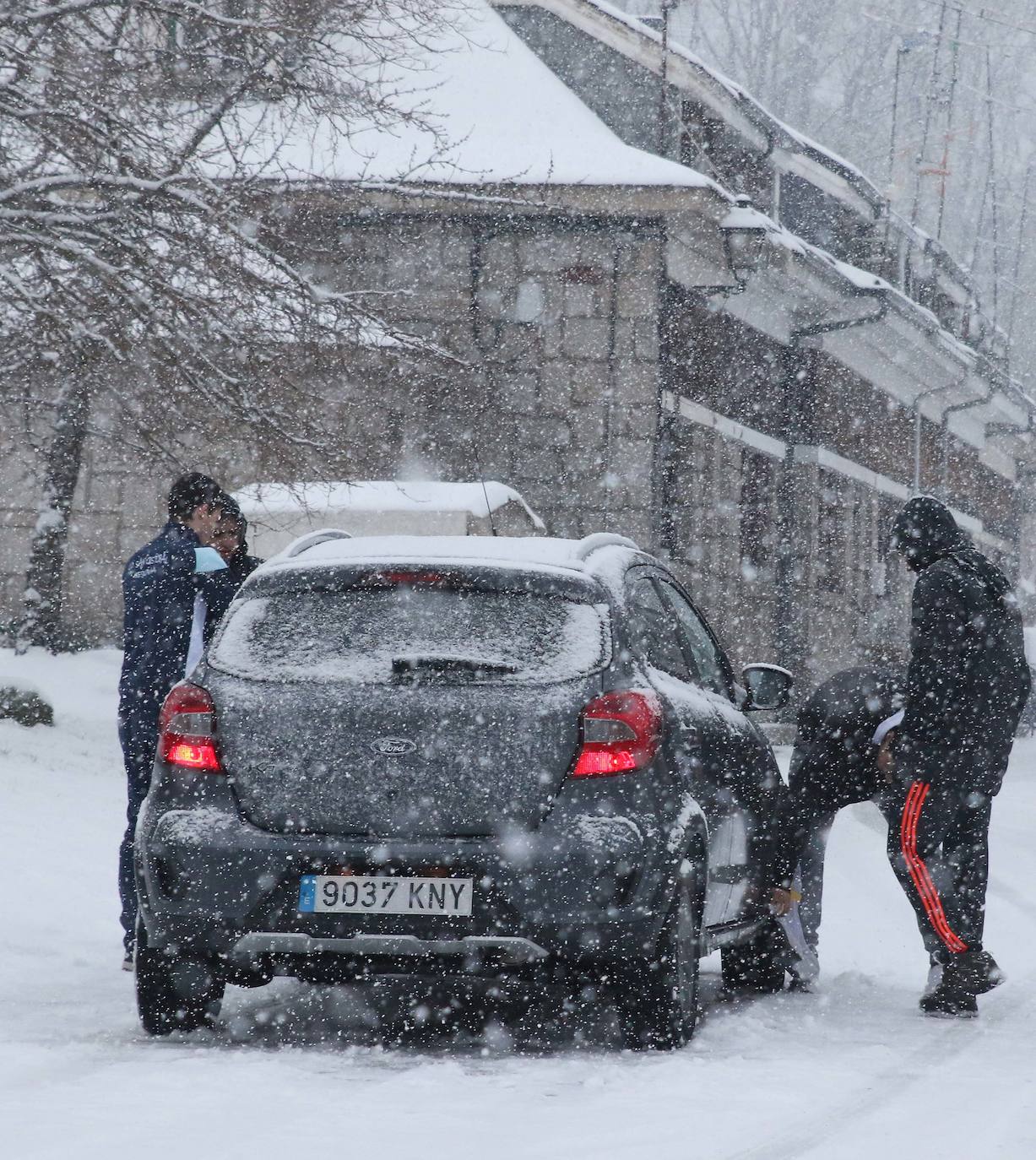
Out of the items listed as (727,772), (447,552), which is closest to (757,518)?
(727,772)

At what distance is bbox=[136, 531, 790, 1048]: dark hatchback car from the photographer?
18.9 feet

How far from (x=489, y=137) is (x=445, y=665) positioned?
46.9 feet

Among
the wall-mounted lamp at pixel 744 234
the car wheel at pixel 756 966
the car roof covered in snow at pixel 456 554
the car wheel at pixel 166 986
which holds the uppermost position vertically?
the wall-mounted lamp at pixel 744 234

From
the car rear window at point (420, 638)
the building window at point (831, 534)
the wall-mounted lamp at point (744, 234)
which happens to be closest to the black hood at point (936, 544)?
the car rear window at point (420, 638)

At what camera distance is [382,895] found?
227 inches

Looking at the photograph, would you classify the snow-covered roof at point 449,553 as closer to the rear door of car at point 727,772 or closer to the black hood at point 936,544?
the rear door of car at point 727,772

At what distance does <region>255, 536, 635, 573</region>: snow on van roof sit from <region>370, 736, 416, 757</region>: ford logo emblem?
56 cm

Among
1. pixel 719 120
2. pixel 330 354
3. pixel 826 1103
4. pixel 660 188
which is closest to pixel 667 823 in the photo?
pixel 826 1103

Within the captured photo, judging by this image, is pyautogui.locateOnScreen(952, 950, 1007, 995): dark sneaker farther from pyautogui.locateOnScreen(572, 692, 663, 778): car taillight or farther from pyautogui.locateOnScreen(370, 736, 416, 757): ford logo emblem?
pyautogui.locateOnScreen(370, 736, 416, 757): ford logo emblem

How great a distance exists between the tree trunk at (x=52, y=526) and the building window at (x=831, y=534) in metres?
9.74

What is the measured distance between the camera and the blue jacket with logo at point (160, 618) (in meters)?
7.54

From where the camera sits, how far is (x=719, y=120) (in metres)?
22.3

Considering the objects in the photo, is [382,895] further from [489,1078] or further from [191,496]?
[191,496]

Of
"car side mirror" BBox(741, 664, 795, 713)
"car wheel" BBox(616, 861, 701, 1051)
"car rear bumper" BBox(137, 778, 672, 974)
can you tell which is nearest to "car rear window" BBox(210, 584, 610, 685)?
"car rear bumper" BBox(137, 778, 672, 974)
